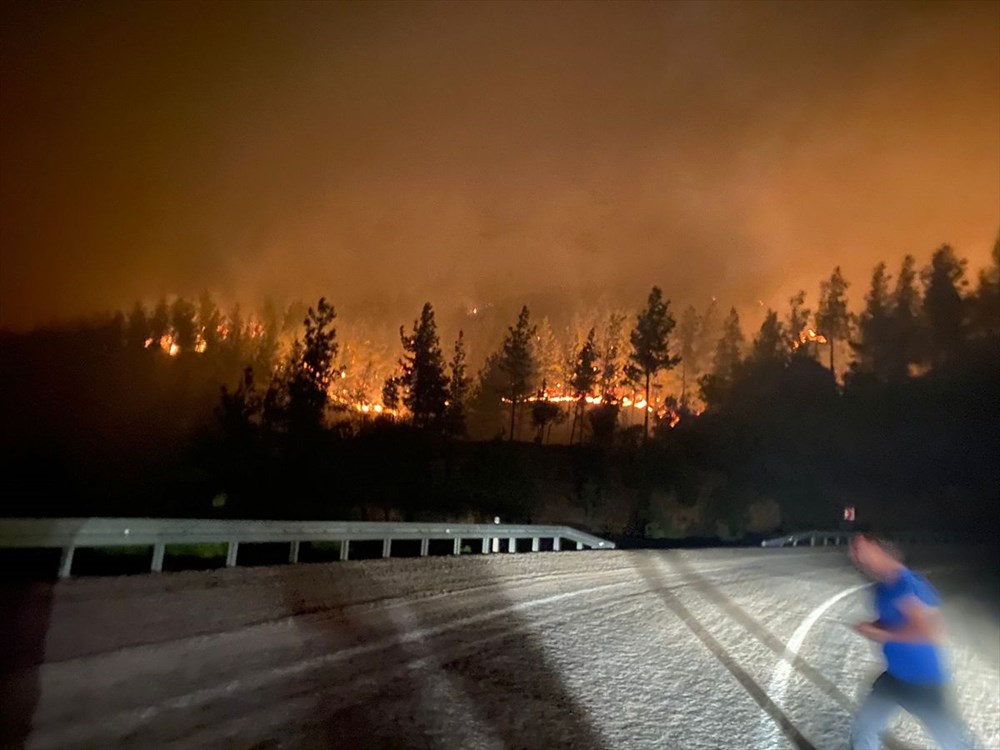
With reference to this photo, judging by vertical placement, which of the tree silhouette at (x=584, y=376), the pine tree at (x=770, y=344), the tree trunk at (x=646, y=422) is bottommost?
the tree trunk at (x=646, y=422)

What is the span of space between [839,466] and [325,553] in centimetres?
7174

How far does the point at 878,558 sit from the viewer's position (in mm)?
4676

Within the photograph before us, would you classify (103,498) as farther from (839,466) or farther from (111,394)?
(839,466)

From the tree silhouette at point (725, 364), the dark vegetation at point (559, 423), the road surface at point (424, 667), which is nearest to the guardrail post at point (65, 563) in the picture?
the road surface at point (424, 667)

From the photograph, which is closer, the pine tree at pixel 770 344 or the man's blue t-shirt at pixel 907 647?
the man's blue t-shirt at pixel 907 647

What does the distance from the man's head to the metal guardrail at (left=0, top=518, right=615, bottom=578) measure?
861cm

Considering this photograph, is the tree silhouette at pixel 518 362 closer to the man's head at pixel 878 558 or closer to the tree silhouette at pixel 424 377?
the tree silhouette at pixel 424 377

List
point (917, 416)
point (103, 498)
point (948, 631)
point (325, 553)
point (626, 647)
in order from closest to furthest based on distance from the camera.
Answer: point (626, 647) → point (948, 631) → point (325, 553) → point (103, 498) → point (917, 416)

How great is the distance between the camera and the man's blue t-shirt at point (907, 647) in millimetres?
4535

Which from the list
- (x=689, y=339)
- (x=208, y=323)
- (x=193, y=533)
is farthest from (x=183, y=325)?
(x=193, y=533)

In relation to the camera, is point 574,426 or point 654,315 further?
point 574,426

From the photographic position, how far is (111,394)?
236 feet

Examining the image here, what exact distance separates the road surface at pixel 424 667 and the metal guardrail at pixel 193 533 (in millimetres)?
540

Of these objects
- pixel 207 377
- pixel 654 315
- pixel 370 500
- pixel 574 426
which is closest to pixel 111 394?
pixel 207 377
